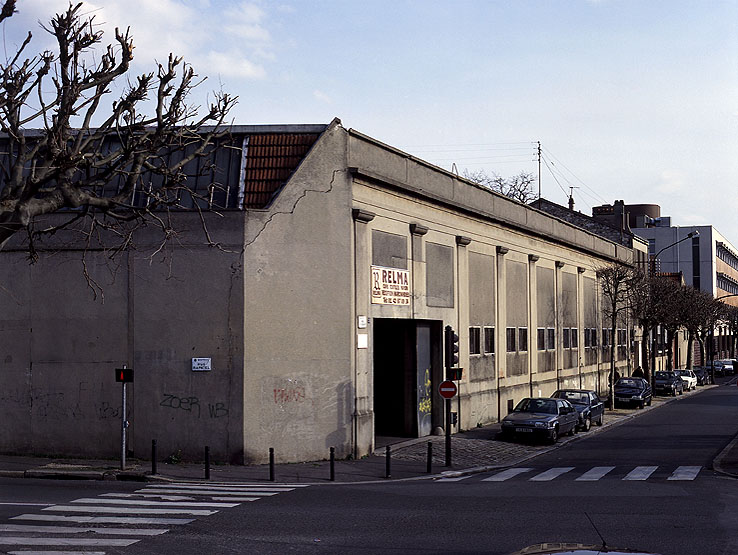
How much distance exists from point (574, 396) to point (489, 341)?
14.2 ft

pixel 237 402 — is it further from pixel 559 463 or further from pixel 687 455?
pixel 687 455

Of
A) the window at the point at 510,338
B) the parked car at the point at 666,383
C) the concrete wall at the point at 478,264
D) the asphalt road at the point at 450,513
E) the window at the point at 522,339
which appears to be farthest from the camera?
the parked car at the point at 666,383

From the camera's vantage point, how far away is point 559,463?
24.6 metres

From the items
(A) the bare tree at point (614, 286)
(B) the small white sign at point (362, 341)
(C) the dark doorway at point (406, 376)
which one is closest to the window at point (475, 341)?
(C) the dark doorway at point (406, 376)

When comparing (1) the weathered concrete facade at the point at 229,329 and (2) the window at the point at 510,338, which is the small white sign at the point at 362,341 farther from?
(2) the window at the point at 510,338

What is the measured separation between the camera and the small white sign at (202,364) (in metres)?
22.7

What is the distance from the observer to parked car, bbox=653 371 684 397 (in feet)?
184

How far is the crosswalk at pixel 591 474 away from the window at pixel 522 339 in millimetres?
15697

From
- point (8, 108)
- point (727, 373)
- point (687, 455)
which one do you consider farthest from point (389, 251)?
point (727, 373)

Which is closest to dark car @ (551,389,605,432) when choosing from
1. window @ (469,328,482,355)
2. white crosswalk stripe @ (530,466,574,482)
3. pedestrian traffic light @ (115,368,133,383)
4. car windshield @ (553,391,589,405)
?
car windshield @ (553,391,589,405)

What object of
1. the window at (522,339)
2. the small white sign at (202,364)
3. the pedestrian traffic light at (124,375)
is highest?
the window at (522,339)

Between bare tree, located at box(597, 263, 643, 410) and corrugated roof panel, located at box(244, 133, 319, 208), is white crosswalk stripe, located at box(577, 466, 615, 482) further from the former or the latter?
bare tree, located at box(597, 263, 643, 410)

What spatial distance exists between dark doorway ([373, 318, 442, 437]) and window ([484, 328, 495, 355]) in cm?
458

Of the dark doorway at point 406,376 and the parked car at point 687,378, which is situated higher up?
the dark doorway at point 406,376
